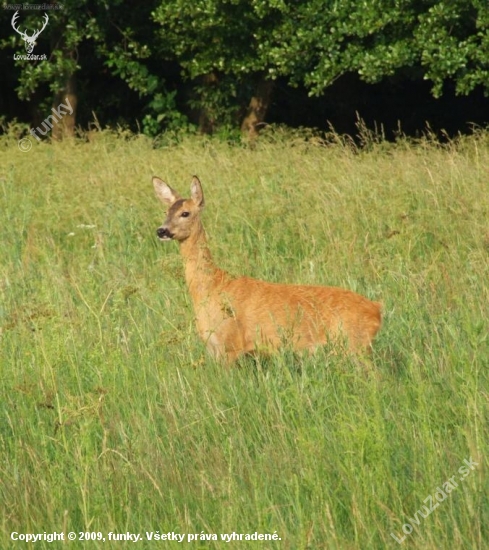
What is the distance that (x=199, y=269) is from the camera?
21.6 feet

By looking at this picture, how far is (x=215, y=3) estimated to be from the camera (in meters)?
16.3

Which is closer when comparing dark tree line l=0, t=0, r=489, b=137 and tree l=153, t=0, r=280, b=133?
dark tree line l=0, t=0, r=489, b=137

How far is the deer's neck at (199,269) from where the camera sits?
6.51 metres

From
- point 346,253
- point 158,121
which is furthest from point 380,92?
point 346,253

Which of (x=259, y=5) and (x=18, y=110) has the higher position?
(x=259, y=5)

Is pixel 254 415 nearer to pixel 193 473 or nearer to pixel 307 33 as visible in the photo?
pixel 193 473

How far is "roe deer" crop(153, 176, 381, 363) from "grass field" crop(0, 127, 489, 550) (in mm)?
149

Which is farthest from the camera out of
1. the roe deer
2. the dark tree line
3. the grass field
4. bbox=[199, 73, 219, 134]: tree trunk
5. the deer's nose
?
bbox=[199, 73, 219, 134]: tree trunk

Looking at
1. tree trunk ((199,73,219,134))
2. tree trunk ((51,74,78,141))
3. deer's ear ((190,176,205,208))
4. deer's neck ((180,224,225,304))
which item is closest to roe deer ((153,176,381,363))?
deer's neck ((180,224,225,304))

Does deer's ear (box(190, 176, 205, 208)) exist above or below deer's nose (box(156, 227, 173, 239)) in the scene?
above

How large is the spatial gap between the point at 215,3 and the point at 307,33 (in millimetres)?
1501

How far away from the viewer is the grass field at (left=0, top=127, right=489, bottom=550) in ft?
11.7

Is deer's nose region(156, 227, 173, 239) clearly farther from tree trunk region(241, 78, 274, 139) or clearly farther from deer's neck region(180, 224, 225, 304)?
tree trunk region(241, 78, 274, 139)

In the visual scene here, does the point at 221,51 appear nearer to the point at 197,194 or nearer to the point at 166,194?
the point at 166,194
